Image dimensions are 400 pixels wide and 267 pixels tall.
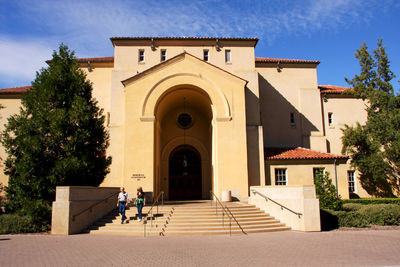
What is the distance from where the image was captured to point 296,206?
53.9 feet

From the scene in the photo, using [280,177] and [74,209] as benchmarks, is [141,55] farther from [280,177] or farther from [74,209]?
[74,209]

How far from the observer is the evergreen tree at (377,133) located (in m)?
25.2

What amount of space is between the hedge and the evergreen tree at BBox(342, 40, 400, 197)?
858 cm

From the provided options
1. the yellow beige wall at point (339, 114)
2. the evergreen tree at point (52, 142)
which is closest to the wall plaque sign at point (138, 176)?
the evergreen tree at point (52, 142)

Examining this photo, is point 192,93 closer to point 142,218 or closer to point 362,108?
point 142,218

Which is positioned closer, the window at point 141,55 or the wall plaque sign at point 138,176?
the wall plaque sign at point 138,176

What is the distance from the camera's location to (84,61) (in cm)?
2881

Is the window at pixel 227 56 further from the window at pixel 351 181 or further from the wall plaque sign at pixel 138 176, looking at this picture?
the window at pixel 351 181

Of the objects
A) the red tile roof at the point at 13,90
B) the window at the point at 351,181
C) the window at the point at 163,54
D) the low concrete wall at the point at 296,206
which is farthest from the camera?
the red tile roof at the point at 13,90

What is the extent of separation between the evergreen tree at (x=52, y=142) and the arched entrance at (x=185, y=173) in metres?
9.03

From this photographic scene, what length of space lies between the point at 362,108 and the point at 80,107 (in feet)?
86.0

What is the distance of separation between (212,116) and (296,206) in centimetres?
991

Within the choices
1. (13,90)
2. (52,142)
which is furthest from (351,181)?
(13,90)

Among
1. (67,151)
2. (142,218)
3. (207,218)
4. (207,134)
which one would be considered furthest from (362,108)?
(67,151)
